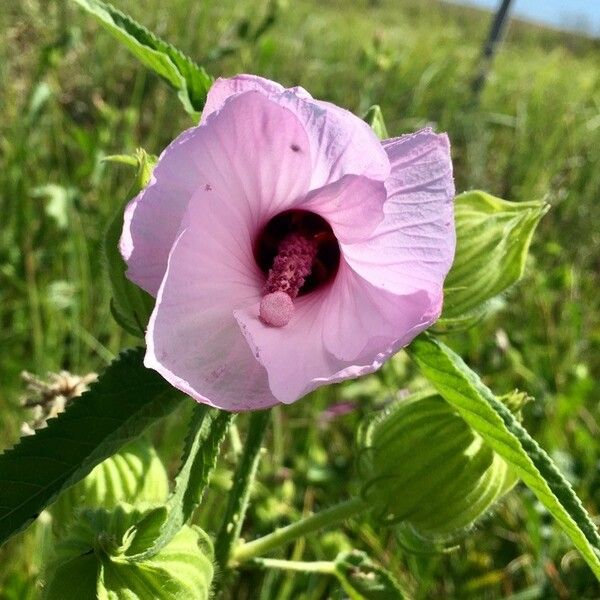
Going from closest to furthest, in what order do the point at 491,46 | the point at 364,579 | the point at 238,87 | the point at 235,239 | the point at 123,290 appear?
the point at 238,87, the point at 235,239, the point at 123,290, the point at 364,579, the point at 491,46

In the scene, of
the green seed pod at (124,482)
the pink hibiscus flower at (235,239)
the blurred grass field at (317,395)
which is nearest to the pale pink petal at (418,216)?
the pink hibiscus flower at (235,239)

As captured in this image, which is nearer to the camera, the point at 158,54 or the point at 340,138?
the point at 340,138

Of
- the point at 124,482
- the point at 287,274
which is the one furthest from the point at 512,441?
the point at 124,482

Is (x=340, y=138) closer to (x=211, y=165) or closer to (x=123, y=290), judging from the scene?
(x=211, y=165)

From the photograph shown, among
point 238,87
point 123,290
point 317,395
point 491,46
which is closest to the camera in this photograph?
point 238,87

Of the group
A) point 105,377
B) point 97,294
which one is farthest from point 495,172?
point 105,377

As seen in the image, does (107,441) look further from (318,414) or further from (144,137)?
(144,137)
